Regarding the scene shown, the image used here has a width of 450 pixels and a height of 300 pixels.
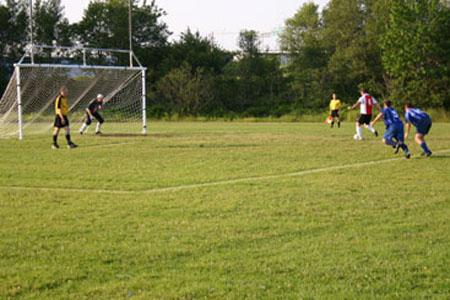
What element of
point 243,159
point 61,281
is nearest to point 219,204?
point 61,281

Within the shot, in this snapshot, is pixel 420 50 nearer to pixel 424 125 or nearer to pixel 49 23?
pixel 424 125

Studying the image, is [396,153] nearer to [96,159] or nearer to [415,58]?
[96,159]

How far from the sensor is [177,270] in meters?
5.16

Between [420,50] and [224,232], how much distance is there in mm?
44097

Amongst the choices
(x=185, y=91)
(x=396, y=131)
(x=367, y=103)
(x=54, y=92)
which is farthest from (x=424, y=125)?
(x=185, y=91)

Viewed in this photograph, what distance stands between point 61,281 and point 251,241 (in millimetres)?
2226

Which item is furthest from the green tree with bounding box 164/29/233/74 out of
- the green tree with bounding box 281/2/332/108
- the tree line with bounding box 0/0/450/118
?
the green tree with bounding box 281/2/332/108

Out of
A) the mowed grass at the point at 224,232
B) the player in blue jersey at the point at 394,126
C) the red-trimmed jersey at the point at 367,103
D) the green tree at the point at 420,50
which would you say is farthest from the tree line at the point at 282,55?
the mowed grass at the point at 224,232

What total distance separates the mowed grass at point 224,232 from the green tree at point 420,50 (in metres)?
35.8

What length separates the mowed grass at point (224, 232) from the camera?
4758 mm

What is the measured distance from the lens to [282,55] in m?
65.8

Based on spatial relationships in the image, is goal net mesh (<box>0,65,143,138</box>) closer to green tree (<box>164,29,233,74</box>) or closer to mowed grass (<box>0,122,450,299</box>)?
mowed grass (<box>0,122,450,299</box>)

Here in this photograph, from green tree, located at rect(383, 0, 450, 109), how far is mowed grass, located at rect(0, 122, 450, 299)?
35783 millimetres

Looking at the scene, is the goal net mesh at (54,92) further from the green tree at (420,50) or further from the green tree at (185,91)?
the green tree at (420,50)
